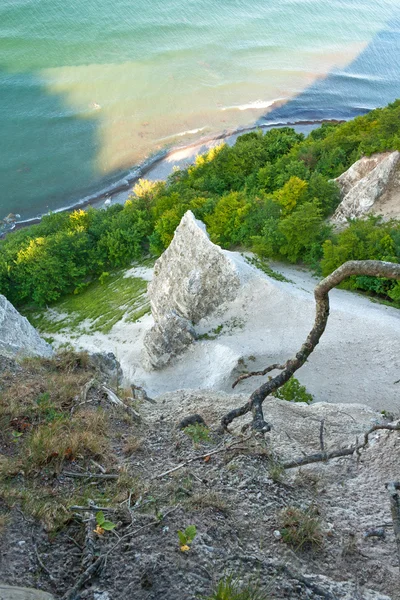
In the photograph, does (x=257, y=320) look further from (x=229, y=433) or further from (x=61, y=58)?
(x=61, y=58)

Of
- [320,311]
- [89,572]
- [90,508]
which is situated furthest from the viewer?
[320,311]

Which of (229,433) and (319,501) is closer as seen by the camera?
(319,501)

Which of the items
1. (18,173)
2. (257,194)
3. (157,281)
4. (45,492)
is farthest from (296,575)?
(18,173)

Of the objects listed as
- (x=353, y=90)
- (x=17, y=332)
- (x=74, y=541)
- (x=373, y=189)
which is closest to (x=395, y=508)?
(x=74, y=541)

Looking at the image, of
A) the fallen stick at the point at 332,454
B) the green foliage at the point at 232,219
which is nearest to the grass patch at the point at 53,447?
the fallen stick at the point at 332,454

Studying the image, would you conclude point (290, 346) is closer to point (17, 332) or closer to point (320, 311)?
point (17, 332)

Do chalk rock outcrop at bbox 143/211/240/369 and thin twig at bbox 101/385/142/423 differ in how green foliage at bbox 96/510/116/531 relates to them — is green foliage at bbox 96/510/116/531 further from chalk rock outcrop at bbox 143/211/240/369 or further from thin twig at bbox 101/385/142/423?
chalk rock outcrop at bbox 143/211/240/369
